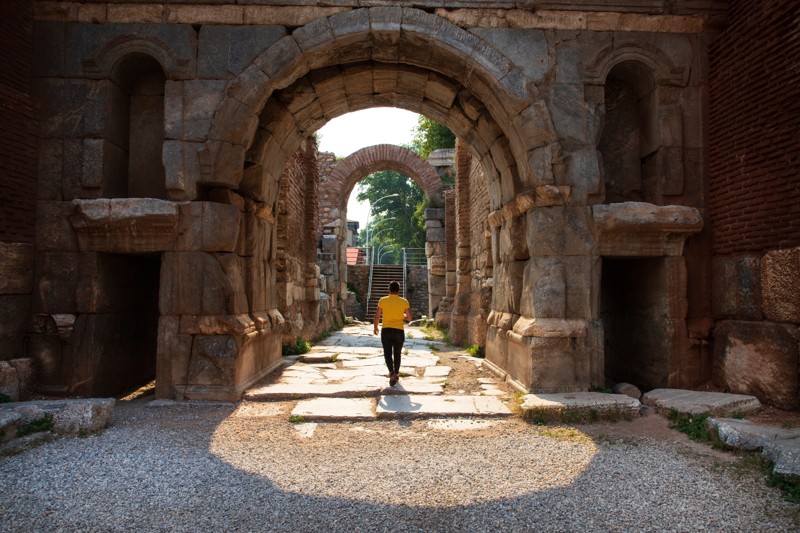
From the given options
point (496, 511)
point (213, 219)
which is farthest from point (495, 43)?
point (496, 511)

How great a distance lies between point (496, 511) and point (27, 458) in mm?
3239

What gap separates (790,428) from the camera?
400cm

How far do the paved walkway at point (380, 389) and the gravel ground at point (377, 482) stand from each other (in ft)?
1.49

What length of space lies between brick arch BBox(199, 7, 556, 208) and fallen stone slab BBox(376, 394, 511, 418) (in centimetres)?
239

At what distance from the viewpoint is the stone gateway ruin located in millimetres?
5164

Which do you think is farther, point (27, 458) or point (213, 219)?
point (213, 219)

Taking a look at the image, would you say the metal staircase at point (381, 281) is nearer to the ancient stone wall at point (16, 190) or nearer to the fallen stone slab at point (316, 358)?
the fallen stone slab at point (316, 358)

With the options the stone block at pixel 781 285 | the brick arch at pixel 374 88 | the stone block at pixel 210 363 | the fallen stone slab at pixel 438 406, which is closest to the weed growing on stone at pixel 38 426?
the stone block at pixel 210 363

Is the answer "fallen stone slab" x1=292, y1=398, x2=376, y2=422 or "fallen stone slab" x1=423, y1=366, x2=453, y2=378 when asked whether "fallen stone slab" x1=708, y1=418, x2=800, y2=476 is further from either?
"fallen stone slab" x1=423, y1=366, x2=453, y2=378

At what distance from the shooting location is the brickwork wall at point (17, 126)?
5.02 meters

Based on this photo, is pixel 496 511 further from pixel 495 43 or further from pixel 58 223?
pixel 58 223

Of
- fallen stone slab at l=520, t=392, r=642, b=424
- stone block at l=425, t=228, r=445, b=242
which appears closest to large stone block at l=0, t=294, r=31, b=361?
fallen stone slab at l=520, t=392, r=642, b=424

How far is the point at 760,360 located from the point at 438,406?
3.10 meters

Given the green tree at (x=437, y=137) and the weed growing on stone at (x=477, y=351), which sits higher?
the green tree at (x=437, y=137)
